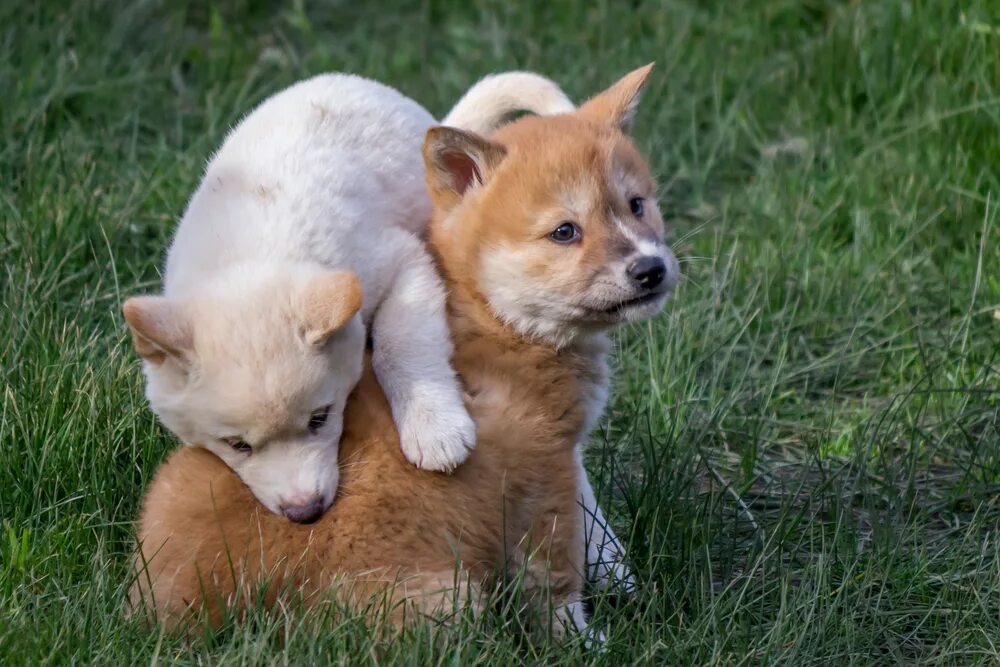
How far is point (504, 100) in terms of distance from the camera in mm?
4863

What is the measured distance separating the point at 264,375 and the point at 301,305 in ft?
0.67

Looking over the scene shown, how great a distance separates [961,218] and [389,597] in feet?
11.8

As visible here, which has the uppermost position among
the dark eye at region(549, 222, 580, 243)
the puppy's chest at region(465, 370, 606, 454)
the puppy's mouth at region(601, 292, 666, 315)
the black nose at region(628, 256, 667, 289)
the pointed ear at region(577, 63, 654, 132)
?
the pointed ear at region(577, 63, 654, 132)

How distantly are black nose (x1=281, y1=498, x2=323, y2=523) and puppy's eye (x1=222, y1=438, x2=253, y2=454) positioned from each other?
198 millimetres

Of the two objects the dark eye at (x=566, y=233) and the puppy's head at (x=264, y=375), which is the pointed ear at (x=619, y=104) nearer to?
the dark eye at (x=566, y=233)

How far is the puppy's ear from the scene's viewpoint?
3887mm

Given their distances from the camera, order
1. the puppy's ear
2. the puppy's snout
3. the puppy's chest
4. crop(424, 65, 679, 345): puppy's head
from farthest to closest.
Result: 1. the puppy's ear
2. crop(424, 65, 679, 345): puppy's head
3. the puppy's chest
4. the puppy's snout

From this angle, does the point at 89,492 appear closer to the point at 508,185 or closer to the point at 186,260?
the point at 186,260

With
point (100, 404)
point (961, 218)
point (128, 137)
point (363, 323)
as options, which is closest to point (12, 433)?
point (100, 404)

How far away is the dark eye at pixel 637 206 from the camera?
3973mm

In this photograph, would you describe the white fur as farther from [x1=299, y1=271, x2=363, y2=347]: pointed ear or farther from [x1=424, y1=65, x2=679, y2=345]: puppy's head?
[x1=424, y1=65, x2=679, y2=345]: puppy's head

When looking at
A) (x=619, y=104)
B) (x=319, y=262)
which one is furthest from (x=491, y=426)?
(x=619, y=104)

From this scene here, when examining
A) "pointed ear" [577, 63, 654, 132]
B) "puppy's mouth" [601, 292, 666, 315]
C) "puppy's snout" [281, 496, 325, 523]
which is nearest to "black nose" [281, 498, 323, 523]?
"puppy's snout" [281, 496, 325, 523]

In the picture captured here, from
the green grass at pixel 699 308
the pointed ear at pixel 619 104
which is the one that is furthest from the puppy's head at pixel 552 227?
the green grass at pixel 699 308
